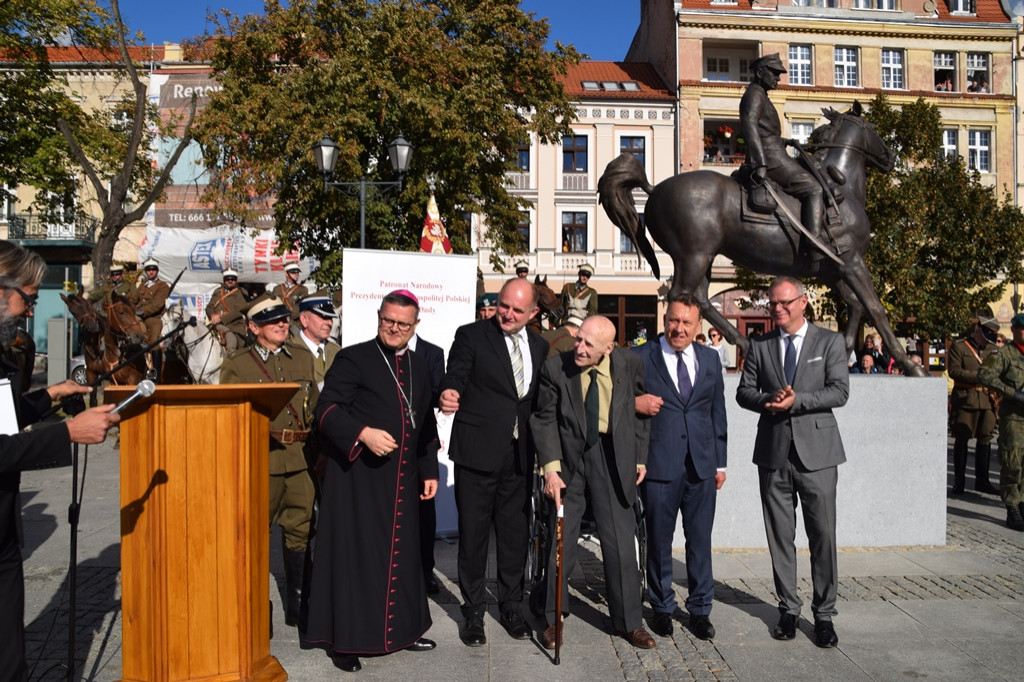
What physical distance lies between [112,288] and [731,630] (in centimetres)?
1271

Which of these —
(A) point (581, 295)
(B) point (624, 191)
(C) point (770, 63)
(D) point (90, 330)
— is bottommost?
(D) point (90, 330)

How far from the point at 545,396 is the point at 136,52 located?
4224 centimetres

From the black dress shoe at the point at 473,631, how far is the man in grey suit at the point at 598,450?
38cm

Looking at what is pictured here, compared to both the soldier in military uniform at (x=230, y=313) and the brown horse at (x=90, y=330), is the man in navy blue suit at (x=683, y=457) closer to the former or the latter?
the soldier in military uniform at (x=230, y=313)

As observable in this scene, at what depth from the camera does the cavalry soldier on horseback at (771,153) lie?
7791mm

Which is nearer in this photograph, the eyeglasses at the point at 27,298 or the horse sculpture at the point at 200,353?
the eyeglasses at the point at 27,298

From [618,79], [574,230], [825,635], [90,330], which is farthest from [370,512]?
[618,79]

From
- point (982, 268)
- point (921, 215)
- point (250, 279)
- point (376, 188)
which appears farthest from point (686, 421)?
point (250, 279)

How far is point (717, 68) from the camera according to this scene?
126ft

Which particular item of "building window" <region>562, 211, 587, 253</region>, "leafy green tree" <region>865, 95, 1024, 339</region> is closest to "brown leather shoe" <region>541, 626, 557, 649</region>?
"leafy green tree" <region>865, 95, 1024, 339</region>

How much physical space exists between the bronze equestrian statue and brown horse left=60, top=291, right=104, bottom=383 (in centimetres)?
857

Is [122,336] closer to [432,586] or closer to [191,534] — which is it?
[432,586]

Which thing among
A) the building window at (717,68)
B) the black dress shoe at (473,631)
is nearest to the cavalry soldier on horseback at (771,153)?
the black dress shoe at (473,631)

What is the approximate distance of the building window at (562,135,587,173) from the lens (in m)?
37.5
